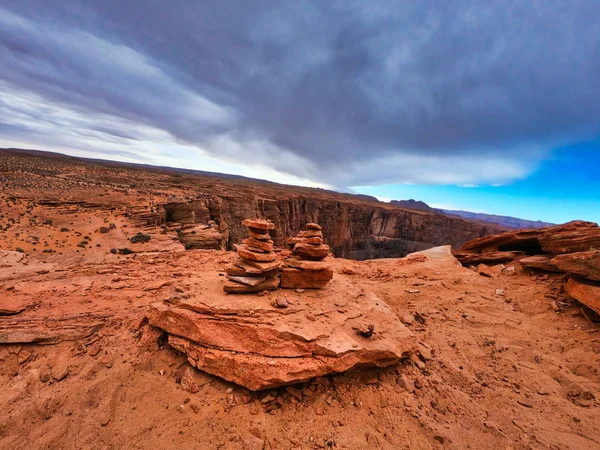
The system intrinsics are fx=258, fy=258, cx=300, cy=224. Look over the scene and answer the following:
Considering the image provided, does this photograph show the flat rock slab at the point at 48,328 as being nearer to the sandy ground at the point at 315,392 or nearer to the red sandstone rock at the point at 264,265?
the sandy ground at the point at 315,392

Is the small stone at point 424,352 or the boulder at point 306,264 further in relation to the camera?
the boulder at point 306,264

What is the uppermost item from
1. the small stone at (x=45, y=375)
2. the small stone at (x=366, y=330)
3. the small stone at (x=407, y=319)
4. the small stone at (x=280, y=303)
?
the small stone at (x=280, y=303)

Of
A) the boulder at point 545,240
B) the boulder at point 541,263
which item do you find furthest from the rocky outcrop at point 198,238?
the boulder at point 541,263

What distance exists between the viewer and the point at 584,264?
24.8 feet

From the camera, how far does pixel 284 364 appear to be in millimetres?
5215

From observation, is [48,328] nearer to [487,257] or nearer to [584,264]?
[584,264]

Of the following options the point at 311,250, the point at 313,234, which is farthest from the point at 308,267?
the point at 313,234

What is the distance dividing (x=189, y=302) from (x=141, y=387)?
6.06 feet

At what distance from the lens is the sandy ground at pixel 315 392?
4.56 meters

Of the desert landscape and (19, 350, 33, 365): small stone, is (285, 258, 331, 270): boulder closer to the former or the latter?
the desert landscape

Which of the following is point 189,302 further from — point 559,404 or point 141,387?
point 559,404

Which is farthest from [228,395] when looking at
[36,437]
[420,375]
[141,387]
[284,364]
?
[420,375]

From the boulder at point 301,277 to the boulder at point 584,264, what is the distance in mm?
7372

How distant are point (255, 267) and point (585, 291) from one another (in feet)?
30.6
